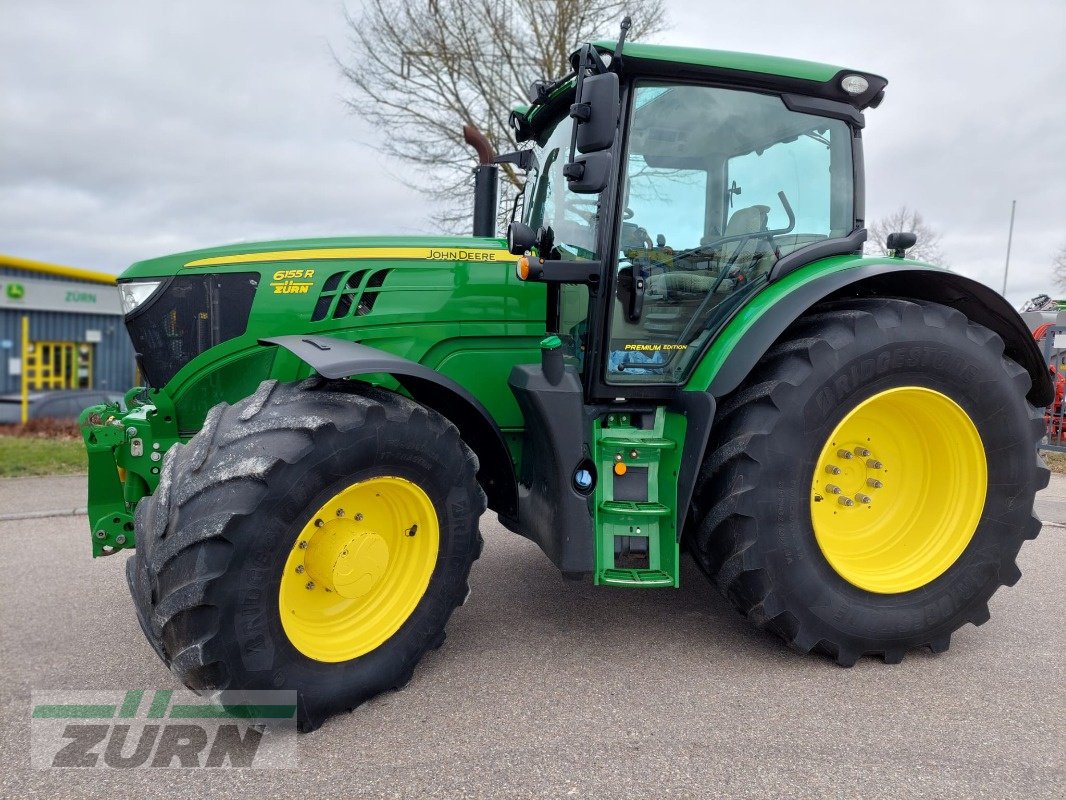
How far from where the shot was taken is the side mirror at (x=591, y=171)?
2.69 meters

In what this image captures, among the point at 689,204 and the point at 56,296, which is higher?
the point at 689,204

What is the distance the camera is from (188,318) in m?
3.23

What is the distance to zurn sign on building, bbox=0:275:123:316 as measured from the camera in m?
17.1

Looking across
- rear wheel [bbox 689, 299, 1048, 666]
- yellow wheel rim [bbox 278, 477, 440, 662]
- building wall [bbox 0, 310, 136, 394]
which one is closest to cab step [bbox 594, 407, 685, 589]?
rear wheel [bbox 689, 299, 1048, 666]

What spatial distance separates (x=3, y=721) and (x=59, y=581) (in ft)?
5.55

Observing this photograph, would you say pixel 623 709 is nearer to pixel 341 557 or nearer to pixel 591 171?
pixel 341 557

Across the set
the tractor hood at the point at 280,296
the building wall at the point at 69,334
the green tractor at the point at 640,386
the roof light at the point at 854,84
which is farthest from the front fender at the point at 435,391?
the building wall at the point at 69,334

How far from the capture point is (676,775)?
2266 mm

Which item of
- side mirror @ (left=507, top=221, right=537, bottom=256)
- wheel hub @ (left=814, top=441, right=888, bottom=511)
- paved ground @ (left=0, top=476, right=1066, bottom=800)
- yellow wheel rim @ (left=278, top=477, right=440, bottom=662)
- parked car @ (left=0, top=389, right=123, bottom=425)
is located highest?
side mirror @ (left=507, top=221, right=537, bottom=256)

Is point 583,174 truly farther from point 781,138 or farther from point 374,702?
point 374,702

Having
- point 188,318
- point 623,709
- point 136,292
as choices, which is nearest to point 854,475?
point 623,709

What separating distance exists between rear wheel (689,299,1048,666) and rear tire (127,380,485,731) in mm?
1051

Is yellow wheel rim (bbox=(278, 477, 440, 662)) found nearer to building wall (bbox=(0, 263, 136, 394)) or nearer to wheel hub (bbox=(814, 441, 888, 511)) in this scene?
wheel hub (bbox=(814, 441, 888, 511))

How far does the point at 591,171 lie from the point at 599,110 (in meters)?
0.21
